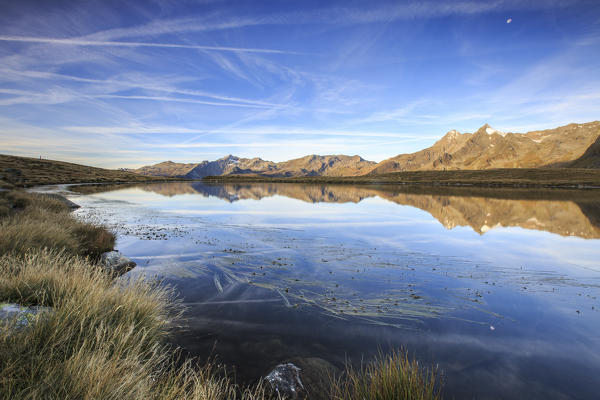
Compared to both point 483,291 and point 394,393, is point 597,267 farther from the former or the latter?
point 394,393

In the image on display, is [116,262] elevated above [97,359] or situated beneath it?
situated beneath

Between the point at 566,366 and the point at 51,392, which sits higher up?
the point at 51,392

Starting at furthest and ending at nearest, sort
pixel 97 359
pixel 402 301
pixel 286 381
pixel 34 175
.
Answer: pixel 34 175
pixel 402 301
pixel 286 381
pixel 97 359

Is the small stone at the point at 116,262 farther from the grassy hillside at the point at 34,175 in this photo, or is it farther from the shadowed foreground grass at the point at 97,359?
the grassy hillside at the point at 34,175

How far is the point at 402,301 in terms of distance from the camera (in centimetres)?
1052

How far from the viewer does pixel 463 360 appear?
7254 mm

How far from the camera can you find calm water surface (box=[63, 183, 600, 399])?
282 inches

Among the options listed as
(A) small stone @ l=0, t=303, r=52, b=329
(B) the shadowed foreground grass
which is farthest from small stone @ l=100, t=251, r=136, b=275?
(A) small stone @ l=0, t=303, r=52, b=329

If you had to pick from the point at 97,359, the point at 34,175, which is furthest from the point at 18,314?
the point at 34,175

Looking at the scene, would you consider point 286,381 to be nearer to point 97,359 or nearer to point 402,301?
point 97,359

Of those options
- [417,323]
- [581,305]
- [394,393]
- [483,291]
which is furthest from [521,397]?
[581,305]

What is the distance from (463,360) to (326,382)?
12.4ft

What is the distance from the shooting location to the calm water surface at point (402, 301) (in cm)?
717

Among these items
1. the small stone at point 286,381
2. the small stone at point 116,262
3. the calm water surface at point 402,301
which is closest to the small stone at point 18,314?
the calm water surface at point 402,301
